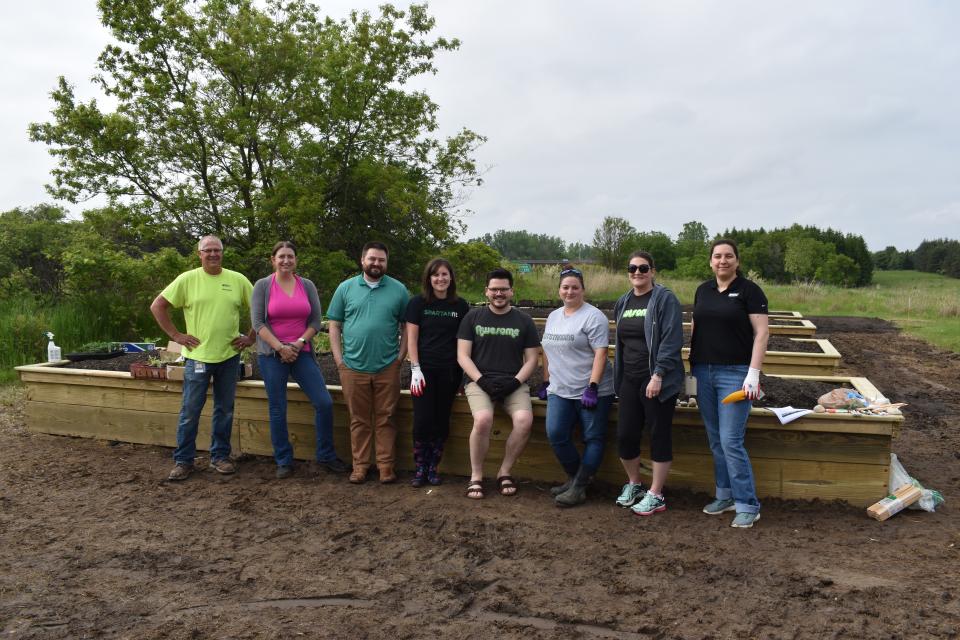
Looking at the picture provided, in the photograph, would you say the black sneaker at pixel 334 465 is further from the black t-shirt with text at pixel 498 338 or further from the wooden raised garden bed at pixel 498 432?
the black t-shirt with text at pixel 498 338

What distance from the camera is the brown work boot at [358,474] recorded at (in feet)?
14.8

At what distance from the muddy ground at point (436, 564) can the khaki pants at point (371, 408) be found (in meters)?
0.24

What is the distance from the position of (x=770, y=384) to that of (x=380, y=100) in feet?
36.5

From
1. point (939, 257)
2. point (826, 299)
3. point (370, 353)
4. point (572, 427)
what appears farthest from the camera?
point (939, 257)

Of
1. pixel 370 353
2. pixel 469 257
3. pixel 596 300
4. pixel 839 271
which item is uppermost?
pixel 839 271

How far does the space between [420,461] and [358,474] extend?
1.49ft

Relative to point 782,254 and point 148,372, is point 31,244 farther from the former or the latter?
point 782,254

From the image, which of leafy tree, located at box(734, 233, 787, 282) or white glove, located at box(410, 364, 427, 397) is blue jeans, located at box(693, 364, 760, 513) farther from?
leafy tree, located at box(734, 233, 787, 282)

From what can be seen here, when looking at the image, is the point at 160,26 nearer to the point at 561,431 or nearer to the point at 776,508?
the point at 561,431

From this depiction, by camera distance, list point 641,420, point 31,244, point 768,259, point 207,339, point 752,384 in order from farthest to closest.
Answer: point 768,259, point 31,244, point 207,339, point 641,420, point 752,384

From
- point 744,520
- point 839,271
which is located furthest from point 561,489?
point 839,271

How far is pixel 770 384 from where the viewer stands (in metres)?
4.99

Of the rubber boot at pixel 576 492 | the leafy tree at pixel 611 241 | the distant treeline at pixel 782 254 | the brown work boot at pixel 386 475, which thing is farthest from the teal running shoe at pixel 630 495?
the distant treeline at pixel 782 254

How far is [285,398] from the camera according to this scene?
4707 millimetres
